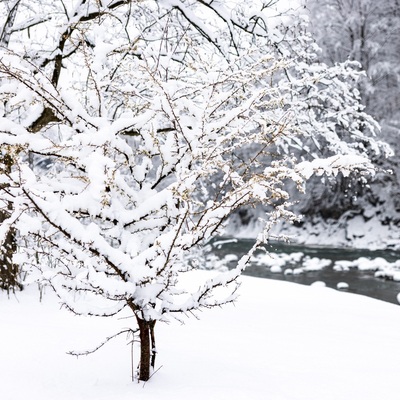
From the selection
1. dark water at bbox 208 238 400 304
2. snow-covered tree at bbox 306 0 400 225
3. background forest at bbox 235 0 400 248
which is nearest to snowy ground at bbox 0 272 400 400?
dark water at bbox 208 238 400 304

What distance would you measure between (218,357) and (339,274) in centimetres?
926

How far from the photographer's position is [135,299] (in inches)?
81.2

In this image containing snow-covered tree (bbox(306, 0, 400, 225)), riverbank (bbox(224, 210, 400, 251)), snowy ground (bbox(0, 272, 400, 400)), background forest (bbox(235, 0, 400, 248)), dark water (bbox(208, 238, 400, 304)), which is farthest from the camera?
snow-covered tree (bbox(306, 0, 400, 225))

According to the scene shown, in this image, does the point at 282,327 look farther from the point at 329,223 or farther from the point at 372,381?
the point at 329,223

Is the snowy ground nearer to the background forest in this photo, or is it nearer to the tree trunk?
the tree trunk

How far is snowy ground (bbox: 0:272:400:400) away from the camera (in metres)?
2.10

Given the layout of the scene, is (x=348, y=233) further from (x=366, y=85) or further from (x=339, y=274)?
(x=339, y=274)

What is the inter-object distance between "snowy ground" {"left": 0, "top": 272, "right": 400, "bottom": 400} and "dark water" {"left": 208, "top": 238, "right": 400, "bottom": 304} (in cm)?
234


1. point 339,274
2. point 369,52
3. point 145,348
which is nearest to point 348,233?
point 339,274

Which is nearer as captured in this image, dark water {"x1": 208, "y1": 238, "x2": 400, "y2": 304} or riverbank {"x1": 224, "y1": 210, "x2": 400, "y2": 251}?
dark water {"x1": 208, "y1": 238, "x2": 400, "y2": 304}

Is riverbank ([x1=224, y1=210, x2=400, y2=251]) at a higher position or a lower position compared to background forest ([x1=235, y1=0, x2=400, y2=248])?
lower

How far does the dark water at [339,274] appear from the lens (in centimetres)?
917

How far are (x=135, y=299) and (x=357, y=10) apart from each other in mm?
20916

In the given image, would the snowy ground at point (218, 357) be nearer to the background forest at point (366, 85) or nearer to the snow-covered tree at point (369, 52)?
the background forest at point (366, 85)
